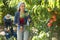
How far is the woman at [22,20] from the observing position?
13.6 ft

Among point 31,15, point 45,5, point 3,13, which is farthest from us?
point 3,13

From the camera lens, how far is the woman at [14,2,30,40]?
4130 millimetres

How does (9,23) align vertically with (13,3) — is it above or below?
below

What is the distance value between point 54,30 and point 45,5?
0.69 meters

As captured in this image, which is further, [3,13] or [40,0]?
[3,13]

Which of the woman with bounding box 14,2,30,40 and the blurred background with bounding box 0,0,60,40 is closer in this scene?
the woman with bounding box 14,2,30,40

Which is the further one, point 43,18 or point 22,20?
A: point 43,18

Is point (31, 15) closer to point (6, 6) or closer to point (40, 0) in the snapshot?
point (40, 0)

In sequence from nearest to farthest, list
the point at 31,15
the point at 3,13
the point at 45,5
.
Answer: the point at 45,5 → the point at 31,15 → the point at 3,13

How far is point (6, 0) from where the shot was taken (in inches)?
218

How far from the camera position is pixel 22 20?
4211mm

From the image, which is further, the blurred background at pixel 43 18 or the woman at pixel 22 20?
the blurred background at pixel 43 18

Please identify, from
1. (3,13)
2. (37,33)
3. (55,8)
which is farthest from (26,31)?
(3,13)

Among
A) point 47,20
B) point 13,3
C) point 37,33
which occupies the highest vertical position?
point 13,3
